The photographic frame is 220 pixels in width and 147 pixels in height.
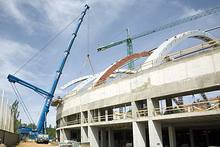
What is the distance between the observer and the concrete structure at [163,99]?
2348cm

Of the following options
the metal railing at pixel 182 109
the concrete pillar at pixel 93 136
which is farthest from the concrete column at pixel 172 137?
the concrete pillar at pixel 93 136

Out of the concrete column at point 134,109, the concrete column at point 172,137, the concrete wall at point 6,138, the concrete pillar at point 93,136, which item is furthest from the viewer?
the concrete pillar at point 93,136

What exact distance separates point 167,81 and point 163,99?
17.3 ft

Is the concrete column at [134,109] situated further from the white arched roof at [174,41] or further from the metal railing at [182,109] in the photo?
the white arched roof at [174,41]

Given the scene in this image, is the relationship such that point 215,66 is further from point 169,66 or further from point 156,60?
point 156,60

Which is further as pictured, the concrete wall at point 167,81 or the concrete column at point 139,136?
the concrete column at point 139,136

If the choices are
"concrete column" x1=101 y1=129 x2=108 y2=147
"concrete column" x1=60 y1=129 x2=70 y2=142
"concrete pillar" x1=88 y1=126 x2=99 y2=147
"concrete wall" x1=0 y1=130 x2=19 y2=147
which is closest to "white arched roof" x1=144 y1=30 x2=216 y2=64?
"concrete pillar" x1=88 y1=126 x2=99 y2=147

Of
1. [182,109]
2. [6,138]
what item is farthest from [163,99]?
[6,138]

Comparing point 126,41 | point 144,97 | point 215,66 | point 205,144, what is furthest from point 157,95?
point 126,41

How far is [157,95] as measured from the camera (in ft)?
89.0

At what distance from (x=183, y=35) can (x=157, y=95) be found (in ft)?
68.6

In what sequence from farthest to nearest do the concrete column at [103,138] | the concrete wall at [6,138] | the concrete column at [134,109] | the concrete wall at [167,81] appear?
the concrete column at [103,138] → the concrete column at [134,109] → the concrete wall at [6,138] → the concrete wall at [167,81]

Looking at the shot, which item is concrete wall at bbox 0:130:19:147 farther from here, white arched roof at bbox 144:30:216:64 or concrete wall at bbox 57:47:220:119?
white arched roof at bbox 144:30:216:64

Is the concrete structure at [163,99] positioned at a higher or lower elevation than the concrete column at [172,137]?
higher
